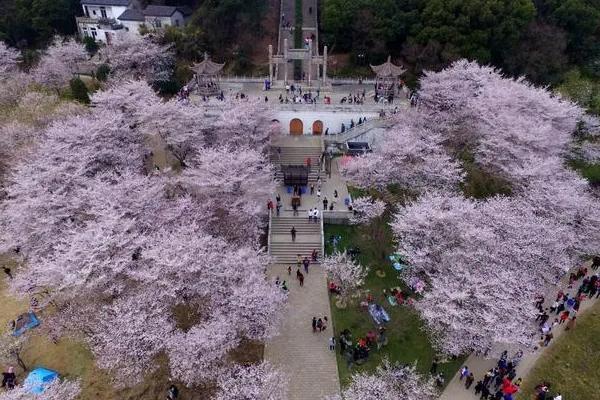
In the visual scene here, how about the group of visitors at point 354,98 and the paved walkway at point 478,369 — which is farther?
the group of visitors at point 354,98

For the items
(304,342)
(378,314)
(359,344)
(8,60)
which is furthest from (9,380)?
(8,60)

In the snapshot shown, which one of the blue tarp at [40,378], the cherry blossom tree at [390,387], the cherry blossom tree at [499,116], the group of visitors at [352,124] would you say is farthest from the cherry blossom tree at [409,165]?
the blue tarp at [40,378]

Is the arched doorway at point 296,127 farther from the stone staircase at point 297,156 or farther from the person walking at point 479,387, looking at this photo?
the person walking at point 479,387

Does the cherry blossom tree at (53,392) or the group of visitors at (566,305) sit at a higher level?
the cherry blossom tree at (53,392)

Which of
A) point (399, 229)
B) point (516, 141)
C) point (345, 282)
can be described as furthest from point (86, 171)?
point (516, 141)

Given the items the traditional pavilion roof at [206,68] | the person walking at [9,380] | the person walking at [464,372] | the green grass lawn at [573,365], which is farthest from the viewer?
the traditional pavilion roof at [206,68]

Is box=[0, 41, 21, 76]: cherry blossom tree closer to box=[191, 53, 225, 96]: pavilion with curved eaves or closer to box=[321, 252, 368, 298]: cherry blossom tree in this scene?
box=[191, 53, 225, 96]: pavilion with curved eaves

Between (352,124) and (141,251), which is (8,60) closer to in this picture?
(352,124)
